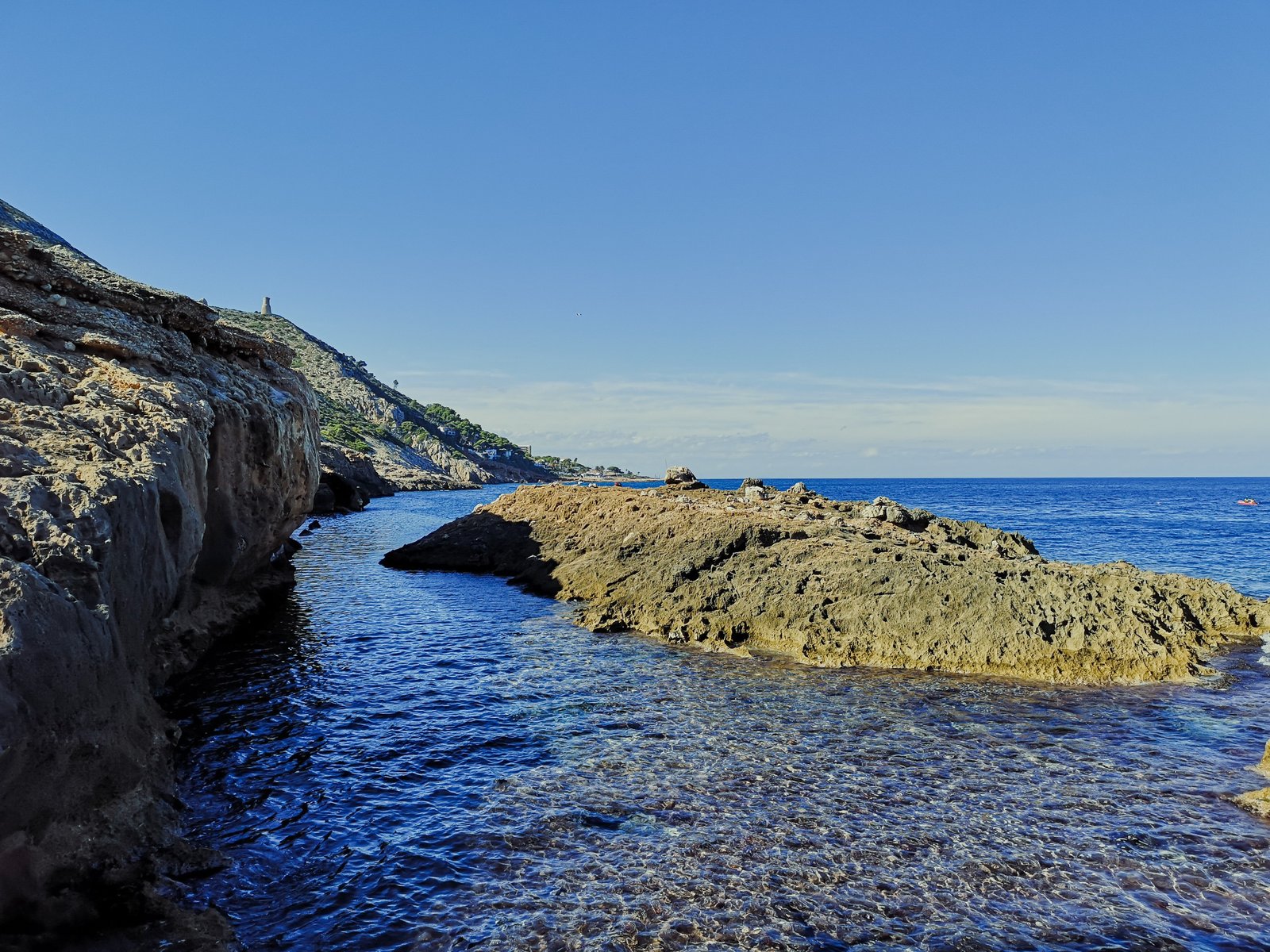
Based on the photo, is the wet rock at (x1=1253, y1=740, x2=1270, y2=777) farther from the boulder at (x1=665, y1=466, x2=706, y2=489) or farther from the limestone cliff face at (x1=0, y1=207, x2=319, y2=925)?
the boulder at (x1=665, y1=466, x2=706, y2=489)

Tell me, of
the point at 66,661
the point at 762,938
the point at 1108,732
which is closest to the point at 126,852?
the point at 66,661

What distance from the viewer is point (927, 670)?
17.0 meters

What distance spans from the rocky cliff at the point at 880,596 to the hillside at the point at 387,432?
94.9m

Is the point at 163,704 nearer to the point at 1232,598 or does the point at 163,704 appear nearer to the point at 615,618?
the point at 615,618

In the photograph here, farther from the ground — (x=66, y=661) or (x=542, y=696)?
(x=66, y=661)

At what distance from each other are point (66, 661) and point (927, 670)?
52.0 feet

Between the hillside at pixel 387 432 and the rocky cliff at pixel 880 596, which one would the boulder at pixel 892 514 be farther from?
the hillside at pixel 387 432

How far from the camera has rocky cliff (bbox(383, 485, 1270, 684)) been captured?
1705 centimetres

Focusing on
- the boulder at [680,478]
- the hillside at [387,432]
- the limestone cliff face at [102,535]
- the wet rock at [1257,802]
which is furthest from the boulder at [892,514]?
the hillside at [387,432]

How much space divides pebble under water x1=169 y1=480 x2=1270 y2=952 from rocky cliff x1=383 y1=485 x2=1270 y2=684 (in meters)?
1.15

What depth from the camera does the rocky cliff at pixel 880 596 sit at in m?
17.0

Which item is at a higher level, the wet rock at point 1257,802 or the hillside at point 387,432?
the hillside at point 387,432

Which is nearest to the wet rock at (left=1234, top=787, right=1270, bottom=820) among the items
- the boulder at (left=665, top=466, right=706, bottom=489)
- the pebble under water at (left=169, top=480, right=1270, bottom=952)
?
the pebble under water at (left=169, top=480, right=1270, bottom=952)

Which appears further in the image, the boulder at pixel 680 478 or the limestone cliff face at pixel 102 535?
the boulder at pixel 680 478
